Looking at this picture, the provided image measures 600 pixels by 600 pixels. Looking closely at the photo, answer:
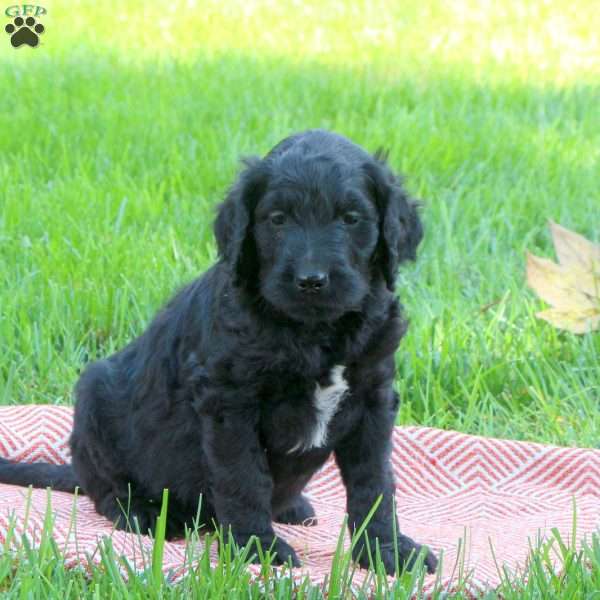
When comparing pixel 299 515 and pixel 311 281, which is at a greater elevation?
pixel 311 281

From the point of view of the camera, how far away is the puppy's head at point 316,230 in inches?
117

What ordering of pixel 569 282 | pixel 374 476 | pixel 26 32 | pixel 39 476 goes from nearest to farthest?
pixel 374 476, pixel 39 476, pixel 569 282, pixel 26 32

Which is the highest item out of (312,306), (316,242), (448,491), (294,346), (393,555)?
(316,242)

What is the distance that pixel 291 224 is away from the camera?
10.0 feet

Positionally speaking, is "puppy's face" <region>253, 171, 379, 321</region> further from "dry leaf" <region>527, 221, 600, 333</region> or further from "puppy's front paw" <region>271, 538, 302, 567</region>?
"dry leaf" <region>527, 221, 600, 333</region>

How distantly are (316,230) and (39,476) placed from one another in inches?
61.1

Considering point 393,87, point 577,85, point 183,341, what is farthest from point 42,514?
point 577,85

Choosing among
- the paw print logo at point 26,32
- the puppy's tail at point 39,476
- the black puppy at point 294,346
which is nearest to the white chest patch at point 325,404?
the black puppy at point 294,346

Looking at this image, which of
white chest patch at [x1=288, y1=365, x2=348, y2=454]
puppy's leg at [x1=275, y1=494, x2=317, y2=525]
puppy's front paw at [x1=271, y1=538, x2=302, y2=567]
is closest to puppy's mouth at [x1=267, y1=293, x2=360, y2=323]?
white chest patch at [x1=288, y1=365, x2=348, y2=454]

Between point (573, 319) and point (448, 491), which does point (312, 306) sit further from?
point (573, 319)

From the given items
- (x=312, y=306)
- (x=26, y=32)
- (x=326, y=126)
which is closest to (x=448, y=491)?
(x=312, y=306)

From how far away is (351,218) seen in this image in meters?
3.09

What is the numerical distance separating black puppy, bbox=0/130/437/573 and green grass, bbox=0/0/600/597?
23.1 inches

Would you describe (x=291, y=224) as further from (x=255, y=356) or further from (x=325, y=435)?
(x=325, y=435)
